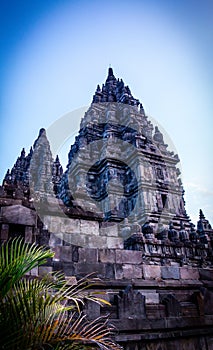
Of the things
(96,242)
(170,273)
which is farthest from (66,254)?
(170,273)

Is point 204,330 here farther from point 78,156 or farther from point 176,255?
point 78,156

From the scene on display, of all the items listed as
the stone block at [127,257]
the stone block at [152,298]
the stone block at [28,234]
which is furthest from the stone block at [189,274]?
the stone block at [28,234]

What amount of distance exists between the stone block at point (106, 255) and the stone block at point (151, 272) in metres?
0.77

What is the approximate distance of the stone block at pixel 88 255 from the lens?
5.76 metres

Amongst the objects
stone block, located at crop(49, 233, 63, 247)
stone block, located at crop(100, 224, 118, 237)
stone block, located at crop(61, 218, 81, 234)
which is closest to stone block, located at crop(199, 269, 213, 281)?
stone block, located at crop(100, 224, 118, 237)

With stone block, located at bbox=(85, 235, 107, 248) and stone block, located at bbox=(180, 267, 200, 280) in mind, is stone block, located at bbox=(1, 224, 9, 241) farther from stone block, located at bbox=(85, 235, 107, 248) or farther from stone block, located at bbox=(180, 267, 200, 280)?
stone block, located at bbox=(180, 267, 200, 280)

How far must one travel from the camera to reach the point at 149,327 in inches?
178

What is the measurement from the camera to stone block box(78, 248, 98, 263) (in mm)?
5756

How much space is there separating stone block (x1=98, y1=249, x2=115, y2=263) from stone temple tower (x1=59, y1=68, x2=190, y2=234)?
1231 centimetres

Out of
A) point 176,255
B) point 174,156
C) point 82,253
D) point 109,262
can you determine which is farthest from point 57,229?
point 174,156

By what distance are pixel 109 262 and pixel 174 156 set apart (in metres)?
20.8

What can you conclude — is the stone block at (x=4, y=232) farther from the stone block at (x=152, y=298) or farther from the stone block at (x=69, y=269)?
the stone block at (x=152, y=298)

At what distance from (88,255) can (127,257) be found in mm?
954

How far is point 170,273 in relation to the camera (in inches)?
248
